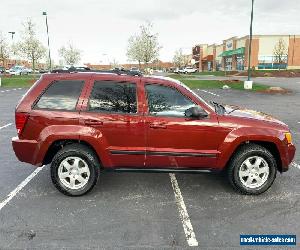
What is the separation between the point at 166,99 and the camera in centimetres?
448

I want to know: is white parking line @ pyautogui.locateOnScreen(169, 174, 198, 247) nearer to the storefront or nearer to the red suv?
the red suv

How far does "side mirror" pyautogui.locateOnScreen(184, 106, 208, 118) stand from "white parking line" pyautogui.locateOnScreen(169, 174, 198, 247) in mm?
1262

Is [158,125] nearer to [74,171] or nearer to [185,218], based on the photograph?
[185,218]

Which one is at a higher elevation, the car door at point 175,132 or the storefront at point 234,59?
the storefront at point 234,59

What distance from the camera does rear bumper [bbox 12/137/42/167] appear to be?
443 cm

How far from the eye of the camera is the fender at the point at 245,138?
14.4 feet

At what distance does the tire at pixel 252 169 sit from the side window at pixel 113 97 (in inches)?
68.9

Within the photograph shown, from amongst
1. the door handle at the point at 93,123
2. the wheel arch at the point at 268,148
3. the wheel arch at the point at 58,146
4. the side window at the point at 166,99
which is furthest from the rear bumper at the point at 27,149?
the wheel arch at the point at 268,148

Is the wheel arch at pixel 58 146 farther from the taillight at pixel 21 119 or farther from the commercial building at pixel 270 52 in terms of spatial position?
the commercial building at pixel 270 52

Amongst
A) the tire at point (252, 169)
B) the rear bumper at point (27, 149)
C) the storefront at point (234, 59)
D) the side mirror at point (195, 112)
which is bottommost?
the tire at point (252, 169)

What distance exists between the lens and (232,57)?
2648 inches

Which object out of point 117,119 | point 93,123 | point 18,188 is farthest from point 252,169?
point 18,188

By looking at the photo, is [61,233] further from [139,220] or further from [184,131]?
[184,131]

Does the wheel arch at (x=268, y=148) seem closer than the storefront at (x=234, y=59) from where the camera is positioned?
Yes
